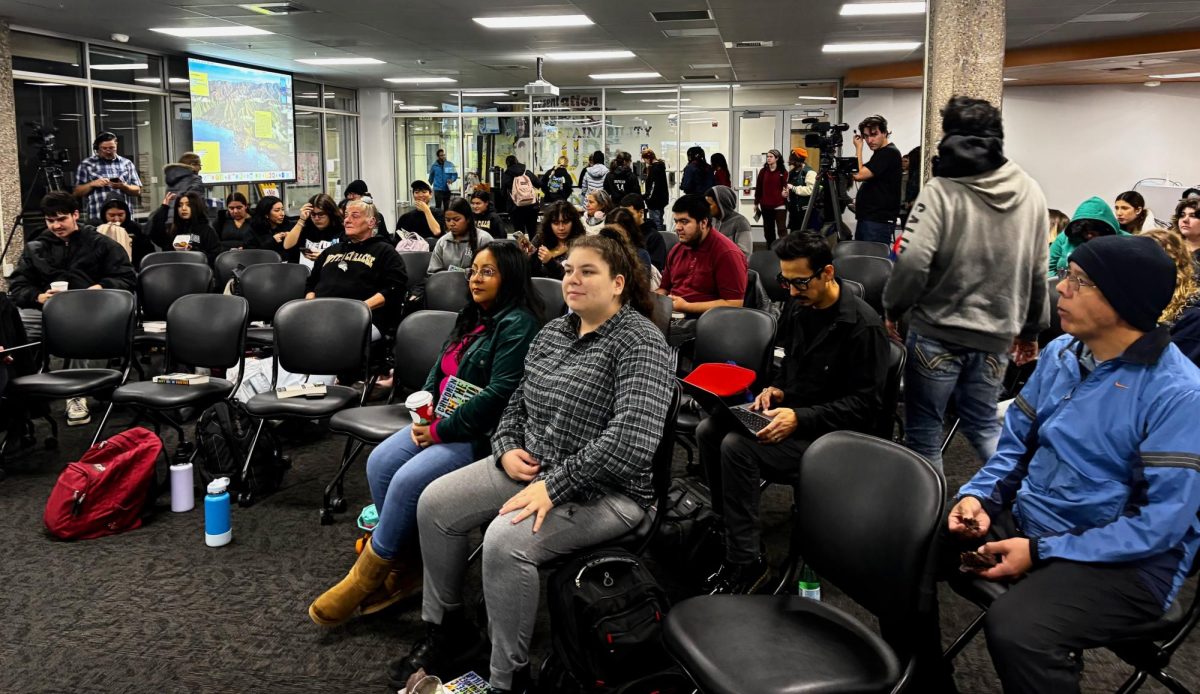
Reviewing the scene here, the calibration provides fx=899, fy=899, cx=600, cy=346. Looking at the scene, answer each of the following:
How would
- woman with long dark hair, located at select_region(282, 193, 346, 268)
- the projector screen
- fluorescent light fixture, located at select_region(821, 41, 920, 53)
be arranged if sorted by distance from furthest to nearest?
1. the projector screen
2. fluorescent light fixture, located at select_region(821, 41, 920, 53)
3. woman with long dark hair, located at select_region(282, 193, 346, 268)

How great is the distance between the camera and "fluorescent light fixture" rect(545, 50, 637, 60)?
11.3m

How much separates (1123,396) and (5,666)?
318 centimetres

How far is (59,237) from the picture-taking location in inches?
219

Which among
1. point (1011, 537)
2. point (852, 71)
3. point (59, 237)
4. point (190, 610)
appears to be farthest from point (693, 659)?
point (852, 71)

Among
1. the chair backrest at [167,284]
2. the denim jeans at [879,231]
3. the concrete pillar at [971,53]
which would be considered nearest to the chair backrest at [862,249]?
the denim jeans at [879,231]

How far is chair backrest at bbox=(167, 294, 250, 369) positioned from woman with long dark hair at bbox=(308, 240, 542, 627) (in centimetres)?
183

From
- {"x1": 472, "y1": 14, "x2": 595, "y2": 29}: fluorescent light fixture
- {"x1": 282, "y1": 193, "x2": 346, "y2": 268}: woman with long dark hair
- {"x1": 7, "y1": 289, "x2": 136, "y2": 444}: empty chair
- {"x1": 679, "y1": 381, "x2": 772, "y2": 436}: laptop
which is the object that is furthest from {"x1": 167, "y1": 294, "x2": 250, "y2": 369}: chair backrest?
{"x1": 472, "y1": 14, "x2": 595, "y2": 29}: fluorescent light fixture

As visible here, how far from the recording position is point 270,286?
19.2 feet

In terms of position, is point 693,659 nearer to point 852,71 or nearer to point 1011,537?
point 1011,537

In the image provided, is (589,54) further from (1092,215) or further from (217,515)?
(217,515)

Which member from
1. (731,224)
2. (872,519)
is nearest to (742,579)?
(872,519)

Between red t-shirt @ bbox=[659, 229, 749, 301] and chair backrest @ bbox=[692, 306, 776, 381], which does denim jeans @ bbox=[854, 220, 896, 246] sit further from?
chair backrest @ bbox=[692, 306, 776, 381]

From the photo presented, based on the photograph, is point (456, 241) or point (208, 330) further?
point (456, 241)

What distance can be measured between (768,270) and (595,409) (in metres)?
3.79
